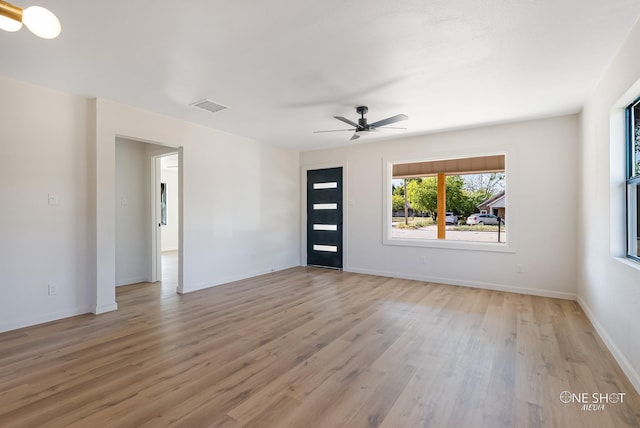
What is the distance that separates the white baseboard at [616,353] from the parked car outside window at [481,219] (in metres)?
1.96

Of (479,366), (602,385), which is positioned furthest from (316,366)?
(602,385)

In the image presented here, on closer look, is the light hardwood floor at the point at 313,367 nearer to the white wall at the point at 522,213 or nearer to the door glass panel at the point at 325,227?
the white wall at the point at 522,213

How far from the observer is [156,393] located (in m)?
2.10

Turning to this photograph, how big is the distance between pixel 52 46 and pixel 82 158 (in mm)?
1530

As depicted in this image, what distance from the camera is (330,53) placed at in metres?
2.68

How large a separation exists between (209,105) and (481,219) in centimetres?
481

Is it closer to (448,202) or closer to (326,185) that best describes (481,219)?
(448,202)

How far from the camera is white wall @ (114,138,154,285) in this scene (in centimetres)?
527

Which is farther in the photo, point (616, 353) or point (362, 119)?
point (362, 119)

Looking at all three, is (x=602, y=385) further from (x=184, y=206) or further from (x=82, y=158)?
(x=82, y=158)

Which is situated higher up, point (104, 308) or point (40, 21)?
point (40, 21)

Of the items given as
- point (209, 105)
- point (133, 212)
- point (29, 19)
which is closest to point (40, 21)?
point (29, 19)

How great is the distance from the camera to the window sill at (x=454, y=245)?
4831 mm

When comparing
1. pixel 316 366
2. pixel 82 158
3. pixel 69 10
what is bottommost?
pixel 316 366
